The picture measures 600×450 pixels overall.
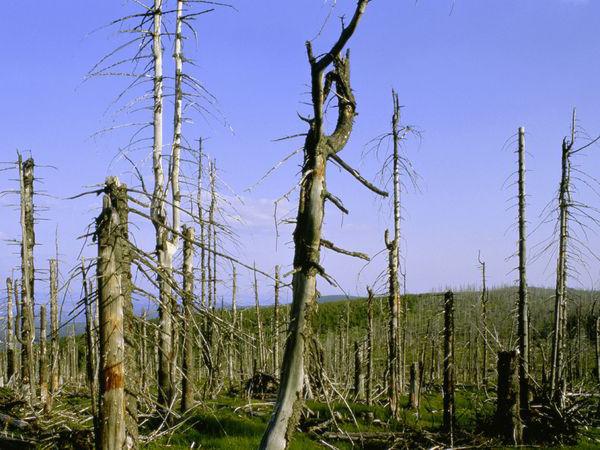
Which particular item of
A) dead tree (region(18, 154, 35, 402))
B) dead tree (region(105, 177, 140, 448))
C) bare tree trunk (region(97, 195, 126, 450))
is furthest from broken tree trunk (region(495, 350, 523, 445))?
dead tree (region(18, 154, 35, 402))

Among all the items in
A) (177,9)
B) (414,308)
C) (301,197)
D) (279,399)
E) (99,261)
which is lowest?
(414,308)

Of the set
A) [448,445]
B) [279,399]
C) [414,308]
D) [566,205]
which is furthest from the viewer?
[414,308]

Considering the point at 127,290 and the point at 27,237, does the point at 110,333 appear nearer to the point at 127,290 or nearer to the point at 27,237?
the point at 127,290

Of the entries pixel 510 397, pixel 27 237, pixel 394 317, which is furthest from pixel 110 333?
pixel 27 237

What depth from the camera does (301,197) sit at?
4.95m

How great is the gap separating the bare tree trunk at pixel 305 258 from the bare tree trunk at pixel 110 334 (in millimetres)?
1382

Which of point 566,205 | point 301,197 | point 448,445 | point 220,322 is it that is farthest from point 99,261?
point 566,205

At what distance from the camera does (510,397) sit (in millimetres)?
11320

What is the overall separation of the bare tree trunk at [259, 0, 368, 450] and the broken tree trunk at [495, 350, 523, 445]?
8105 mm

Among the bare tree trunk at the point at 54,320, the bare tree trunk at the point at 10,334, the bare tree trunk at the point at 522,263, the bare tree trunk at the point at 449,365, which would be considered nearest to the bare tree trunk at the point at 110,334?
the bare tree trunk at the point at 449,365

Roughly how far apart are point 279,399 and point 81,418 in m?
9.58

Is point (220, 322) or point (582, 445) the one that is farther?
point (582, 445)

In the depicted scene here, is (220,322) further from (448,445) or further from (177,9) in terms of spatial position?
(177,9)

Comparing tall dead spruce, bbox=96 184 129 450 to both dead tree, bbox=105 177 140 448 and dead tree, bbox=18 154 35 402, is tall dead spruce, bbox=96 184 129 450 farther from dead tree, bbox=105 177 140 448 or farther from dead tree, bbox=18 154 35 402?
dead tree, bbox=18 154 35 402
